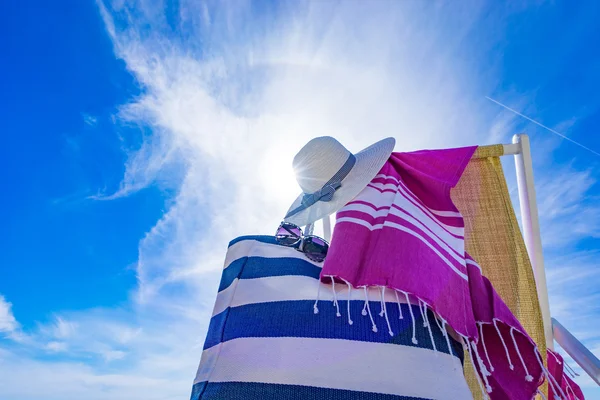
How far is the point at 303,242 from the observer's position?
1248 millimetres

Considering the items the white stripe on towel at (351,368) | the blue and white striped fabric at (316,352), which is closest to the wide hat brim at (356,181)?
the blue and white striped fabric at (316,352)

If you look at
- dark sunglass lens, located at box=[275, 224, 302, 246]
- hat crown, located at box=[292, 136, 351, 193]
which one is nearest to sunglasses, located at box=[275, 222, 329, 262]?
dark sunglass lens, located at box=[275, 224, 302, 246]

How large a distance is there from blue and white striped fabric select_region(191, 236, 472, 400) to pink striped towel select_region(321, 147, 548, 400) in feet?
0.14

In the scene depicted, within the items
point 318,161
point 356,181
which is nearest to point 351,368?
point 356,181

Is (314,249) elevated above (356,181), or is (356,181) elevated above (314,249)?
(356,181)

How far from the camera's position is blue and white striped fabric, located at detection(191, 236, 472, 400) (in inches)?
33.4

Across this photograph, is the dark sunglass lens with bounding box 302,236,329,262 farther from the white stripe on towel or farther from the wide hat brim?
the white stripe on towel

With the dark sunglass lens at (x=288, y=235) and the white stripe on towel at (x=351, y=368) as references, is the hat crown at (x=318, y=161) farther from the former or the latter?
the white stripe on towel at (x=351, y=368)

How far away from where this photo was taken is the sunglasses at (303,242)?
1.22 m

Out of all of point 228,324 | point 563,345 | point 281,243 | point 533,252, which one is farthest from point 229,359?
point 533,252

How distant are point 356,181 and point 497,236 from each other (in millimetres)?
710

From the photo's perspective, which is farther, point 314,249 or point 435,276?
point 314,249

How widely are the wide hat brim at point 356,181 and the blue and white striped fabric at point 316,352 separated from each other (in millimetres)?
367

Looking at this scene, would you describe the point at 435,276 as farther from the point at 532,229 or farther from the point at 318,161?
the point at 532,229
